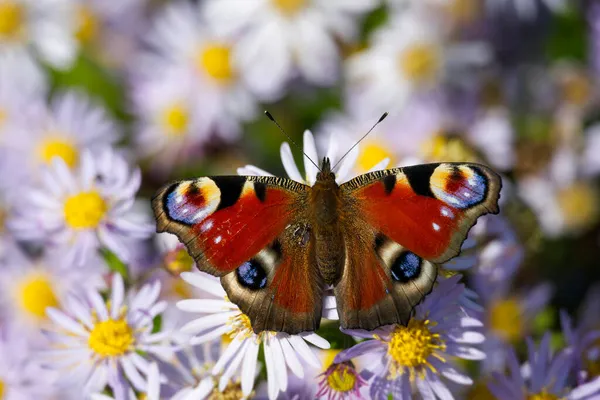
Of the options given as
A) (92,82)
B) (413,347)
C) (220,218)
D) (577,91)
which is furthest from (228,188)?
(92,82)

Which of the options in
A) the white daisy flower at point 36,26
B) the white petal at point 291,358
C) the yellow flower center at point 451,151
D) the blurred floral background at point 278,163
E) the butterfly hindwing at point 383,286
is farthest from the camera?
the white daisy flower at point 36,26

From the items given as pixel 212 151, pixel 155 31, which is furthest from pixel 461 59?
pixel 155 31

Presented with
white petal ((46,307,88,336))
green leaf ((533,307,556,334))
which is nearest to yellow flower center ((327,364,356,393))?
white petal ((46,307,88,336))

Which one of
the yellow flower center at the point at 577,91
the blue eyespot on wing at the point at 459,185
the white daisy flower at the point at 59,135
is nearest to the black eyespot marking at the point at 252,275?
the blue eyespot on wing at the point at 459,185

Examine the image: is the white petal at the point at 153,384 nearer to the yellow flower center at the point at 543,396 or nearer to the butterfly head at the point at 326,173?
the butterfly head at the point at 326,173

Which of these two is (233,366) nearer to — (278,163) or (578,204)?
(278,163)

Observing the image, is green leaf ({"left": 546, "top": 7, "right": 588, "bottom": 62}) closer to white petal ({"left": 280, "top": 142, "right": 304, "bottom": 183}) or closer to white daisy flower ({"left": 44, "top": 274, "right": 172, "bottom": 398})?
white petal ({"left": 280, "top": 142, "right": 304, "bottom": 183})

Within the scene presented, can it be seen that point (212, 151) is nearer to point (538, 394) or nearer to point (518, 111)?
point (518, 111)
